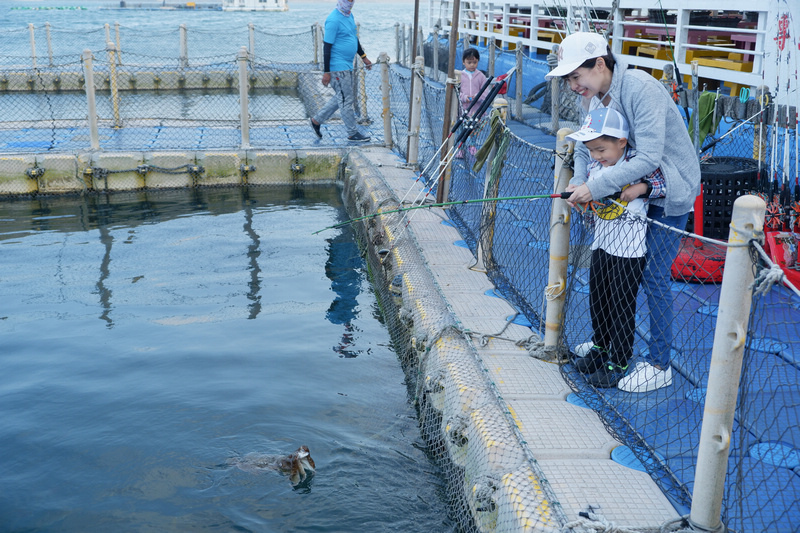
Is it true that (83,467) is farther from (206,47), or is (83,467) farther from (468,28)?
(206,47)

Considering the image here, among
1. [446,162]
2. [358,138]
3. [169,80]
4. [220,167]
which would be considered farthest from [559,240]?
[169,80]

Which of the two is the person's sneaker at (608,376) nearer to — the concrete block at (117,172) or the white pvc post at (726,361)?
the white pvc post at (726,361)

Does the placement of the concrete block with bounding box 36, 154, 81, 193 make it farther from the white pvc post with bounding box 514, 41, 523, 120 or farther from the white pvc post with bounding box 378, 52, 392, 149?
the white pvc post with bounding box 514, 41, 523, 120

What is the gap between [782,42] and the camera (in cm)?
586

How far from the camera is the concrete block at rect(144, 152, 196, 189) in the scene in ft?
33.9

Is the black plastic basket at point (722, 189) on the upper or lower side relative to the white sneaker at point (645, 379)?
upper

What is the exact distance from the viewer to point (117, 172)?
10164mm

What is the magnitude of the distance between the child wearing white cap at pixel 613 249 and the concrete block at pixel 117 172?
7984 mm

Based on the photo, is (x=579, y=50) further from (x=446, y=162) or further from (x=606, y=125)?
(x=446, y=162)

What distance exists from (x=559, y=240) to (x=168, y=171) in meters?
7.70

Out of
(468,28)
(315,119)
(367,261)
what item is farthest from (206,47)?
(367,261)

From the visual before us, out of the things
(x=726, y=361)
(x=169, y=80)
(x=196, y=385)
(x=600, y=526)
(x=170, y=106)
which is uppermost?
(x=169, y=80)

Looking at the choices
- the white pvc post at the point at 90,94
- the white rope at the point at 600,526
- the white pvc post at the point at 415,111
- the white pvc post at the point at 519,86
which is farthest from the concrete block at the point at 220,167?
the white rope at the point at 600,526

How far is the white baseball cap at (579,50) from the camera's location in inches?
129
